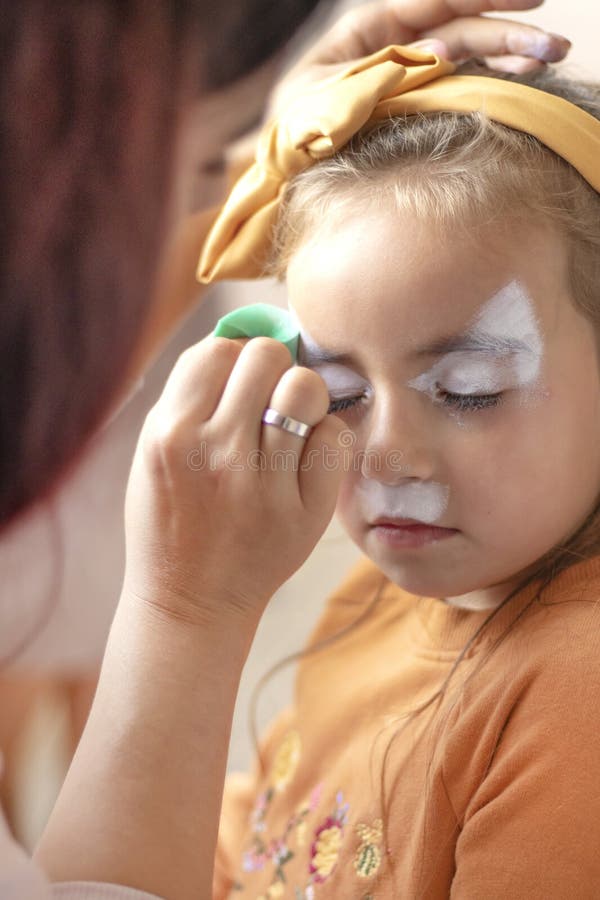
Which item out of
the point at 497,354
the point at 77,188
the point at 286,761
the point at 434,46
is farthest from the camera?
the point at 286,761

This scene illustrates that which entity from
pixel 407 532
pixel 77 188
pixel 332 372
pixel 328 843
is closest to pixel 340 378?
pixel 332 372

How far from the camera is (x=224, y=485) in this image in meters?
0.58

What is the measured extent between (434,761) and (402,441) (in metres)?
0.21

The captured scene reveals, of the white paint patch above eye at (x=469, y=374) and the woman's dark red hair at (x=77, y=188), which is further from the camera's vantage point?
the white paint patch above eye at (x=469, y=374)

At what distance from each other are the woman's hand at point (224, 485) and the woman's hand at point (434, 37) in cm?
26

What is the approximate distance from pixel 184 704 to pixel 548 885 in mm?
224

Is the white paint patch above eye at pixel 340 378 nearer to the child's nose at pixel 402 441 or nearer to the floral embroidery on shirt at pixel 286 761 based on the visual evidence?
the child's nose at pixel 402 441

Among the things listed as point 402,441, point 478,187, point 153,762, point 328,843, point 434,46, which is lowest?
point 328,843

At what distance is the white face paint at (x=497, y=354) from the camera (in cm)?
64

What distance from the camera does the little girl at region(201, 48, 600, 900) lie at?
2.05 feet

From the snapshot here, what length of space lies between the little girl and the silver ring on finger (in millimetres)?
32

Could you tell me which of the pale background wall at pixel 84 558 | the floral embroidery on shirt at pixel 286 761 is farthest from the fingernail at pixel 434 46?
the floral embroidery on shirt at pixel 286 761

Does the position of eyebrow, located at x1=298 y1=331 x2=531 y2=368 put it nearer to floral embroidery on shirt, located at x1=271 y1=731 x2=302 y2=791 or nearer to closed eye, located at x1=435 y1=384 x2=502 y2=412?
closed eye, located at x1=435 y1=384 x2=502 y2=412

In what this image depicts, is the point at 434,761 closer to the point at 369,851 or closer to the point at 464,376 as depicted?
the point at 369,851
